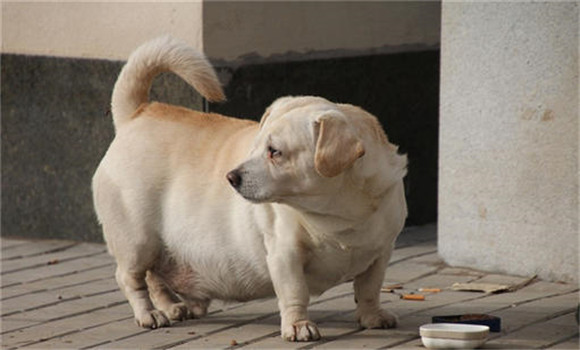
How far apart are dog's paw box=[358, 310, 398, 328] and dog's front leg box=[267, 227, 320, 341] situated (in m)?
0.29

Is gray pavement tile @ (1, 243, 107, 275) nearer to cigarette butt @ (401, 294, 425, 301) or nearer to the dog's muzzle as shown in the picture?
cigarette butt @ (401, 294, 425, 301)

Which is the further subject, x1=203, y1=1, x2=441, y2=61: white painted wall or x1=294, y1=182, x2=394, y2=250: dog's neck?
x1=203, y1=1, x2=441, y2=61: white painted wall

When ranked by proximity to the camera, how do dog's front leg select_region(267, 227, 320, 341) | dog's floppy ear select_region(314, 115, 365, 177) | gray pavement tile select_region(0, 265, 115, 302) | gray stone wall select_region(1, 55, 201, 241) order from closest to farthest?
dog's floppy ear select_region(314, 115, 365, 177), dog's front leg select_region(267, 227, 320, 341), gray pavement tile select_region(0, 265, 115, 302), gray stone wall select_region(1, 55, 201, 241)

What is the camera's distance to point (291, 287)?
4.85 m

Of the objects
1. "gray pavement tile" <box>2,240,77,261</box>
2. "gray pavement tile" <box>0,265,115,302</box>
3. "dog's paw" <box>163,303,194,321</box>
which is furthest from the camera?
"gray pavement tile" <box>2,240,77,261</box>

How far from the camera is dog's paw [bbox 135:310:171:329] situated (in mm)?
5254

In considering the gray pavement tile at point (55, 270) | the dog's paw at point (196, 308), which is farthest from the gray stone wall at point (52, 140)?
the dog's paw at point (196, 308)

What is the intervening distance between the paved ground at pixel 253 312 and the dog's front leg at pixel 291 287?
0.07m

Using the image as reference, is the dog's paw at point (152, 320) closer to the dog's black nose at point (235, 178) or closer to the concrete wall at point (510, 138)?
the dog's black nose at point (235, 178)

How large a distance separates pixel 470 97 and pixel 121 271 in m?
2.06

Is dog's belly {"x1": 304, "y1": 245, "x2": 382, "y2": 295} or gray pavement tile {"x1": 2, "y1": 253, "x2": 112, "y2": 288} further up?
dog's belly {"x1": 304, "y1": 245, "x2": 382, "y2": 295}

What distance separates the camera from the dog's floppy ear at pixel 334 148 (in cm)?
455

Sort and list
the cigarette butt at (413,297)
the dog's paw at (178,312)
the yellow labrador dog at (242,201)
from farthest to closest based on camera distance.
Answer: the cigarette butt at (413,297) < the dog's paw at (178,312) < the yellow labrador dog at (242,201)

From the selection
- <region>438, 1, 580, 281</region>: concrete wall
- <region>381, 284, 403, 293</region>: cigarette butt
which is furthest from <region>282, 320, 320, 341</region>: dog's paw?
<region>438, 1, 580, 281</region>: concrete wall
